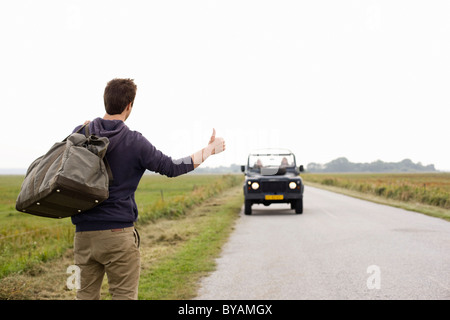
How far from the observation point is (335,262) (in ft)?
25.9

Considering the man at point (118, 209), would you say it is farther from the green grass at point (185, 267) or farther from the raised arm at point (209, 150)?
the green grass at point (185, 267)

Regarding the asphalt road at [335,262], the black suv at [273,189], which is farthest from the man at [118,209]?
the black suv at [273,189]

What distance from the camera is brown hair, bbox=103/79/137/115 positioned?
2.74 metres

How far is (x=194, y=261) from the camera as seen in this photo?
26.8ft

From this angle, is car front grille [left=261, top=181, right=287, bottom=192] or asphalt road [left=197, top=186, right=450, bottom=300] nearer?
asphalt road [left=197, top=186, right=450, bottom=300]

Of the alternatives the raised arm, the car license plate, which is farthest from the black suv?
the raised arm

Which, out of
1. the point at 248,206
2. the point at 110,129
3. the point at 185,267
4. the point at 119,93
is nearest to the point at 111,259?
the point at 110,129

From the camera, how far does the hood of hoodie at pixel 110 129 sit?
2.72 metres

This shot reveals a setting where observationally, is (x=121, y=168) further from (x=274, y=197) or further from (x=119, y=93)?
(x=274, y=197)

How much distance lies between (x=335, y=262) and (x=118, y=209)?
5.93m

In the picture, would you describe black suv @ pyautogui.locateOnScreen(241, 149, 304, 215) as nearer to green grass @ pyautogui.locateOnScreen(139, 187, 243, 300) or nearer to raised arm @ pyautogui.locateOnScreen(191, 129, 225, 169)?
green grass @ pyautogui.locateOnScreen(139, 187, 243, 300)

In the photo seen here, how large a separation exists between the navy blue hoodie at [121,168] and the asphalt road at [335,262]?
3237mm

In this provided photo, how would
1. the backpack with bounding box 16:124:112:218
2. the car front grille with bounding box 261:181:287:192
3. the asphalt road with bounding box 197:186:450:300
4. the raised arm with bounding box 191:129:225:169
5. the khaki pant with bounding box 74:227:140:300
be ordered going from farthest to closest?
the car front grille with bounding box 261:181:287:192 < the asphalt road with bounding box 197:186:450:300 < the raised arm with bounding box 191:129:225:169 < the khaki pant with bounding box 74:227:140:300 < the backpack with bounding box 16:124:112:218
